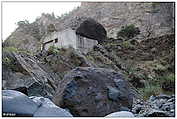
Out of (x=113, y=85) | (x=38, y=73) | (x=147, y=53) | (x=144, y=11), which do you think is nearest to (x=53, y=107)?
(x=113, y=85)

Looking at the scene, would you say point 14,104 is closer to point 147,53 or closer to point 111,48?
point 147,53

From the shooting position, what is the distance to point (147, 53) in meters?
4.04

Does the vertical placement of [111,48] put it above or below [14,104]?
below

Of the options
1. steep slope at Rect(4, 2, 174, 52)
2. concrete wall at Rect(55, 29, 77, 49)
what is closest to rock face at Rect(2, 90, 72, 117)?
concrete wall at Rect(55, 29, 77, 49)

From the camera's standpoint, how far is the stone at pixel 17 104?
2414 millimetres

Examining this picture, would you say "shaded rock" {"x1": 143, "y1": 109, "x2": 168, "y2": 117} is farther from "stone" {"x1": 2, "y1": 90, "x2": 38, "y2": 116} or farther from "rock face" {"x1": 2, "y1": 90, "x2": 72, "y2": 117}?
"stone" {"x1": 2, "y1": 90, "x2": 38, "y2": 116}

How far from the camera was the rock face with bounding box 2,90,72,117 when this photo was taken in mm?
2418

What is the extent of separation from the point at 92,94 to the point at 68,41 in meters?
2.79

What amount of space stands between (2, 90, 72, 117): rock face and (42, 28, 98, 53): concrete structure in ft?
8.53

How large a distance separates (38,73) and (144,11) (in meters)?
6.53

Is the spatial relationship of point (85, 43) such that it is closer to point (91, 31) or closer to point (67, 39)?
point (67, 39)

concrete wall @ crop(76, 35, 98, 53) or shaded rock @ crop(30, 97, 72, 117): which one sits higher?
shaded rock @ crop(30, 97, 72, 117)

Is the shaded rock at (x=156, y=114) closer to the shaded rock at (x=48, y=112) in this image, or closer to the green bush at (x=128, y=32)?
the shaded rock at (x=48, y=112)

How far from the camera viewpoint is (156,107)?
294 cm
